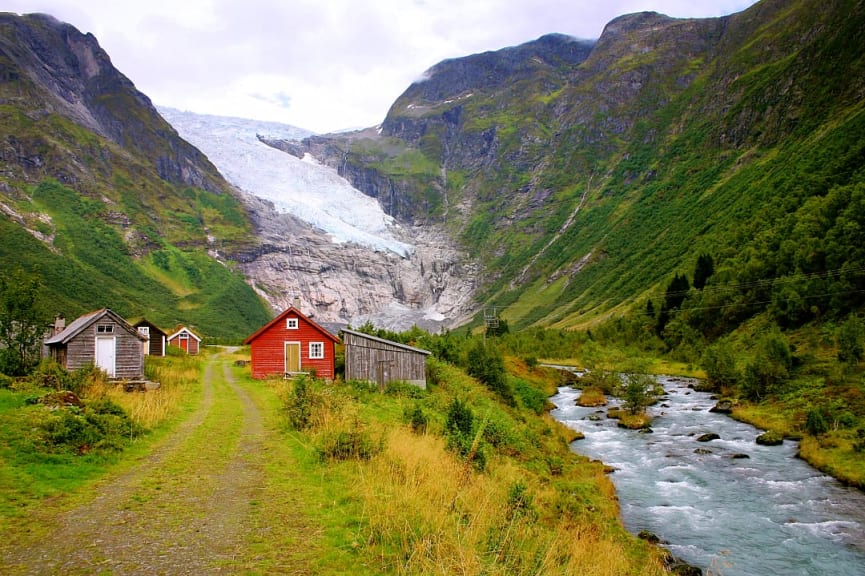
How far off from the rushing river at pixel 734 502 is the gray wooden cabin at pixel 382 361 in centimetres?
1106

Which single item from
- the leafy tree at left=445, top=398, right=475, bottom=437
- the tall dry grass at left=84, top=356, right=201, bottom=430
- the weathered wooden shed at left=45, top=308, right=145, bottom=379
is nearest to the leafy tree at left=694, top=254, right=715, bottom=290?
the leafy tree at left=445, top=398, right=475, bottom=437

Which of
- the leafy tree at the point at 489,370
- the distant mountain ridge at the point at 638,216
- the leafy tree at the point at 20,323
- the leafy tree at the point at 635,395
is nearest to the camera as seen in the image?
the leafy tree at the point at 20,323

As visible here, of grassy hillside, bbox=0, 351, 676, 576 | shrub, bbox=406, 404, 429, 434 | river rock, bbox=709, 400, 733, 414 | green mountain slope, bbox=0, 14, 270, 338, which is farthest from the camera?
green mountain slope, bbox=0, 14, 270, 338

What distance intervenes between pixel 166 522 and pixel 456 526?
183 inches

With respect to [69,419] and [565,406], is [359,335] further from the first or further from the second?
[565,406]

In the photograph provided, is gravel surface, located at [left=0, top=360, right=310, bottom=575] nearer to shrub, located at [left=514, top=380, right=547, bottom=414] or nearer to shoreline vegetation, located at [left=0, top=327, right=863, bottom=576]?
shoreline vegetation, located at [left=0, top=327, right=863, bottom=576]

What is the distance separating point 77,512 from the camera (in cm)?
906

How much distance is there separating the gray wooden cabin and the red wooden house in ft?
16.6

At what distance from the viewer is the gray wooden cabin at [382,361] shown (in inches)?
1309

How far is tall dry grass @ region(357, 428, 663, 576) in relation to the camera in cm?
791

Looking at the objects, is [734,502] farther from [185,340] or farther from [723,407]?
[185,340]

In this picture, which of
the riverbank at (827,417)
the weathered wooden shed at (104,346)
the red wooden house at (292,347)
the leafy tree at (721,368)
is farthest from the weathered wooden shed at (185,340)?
the leafy tree at (721,368)

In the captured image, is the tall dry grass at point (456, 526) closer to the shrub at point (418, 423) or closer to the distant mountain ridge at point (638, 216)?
the shrub at point (418, 423)

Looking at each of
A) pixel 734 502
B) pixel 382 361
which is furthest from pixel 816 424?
pixel 382 361
